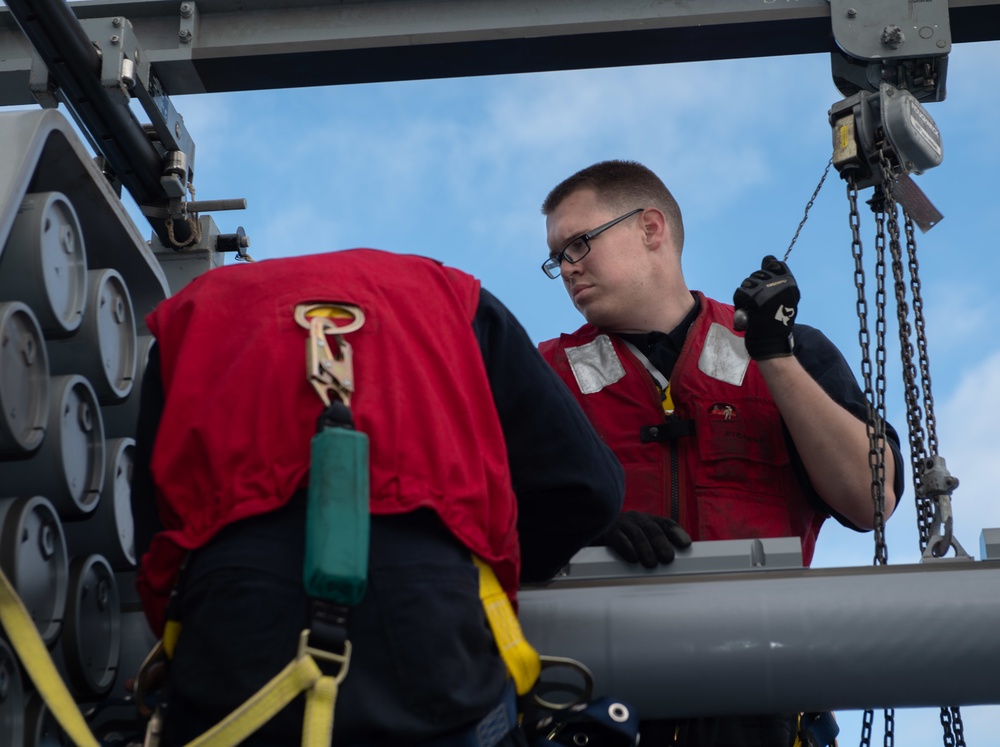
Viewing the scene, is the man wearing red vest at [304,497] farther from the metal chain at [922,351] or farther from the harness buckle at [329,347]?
the metal chain at [922,351]

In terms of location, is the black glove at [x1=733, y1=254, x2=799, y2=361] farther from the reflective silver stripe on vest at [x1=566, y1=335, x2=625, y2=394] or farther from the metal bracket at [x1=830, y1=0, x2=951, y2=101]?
the metal bracket at [x1=830, y1=0, x2=951, y2=101]

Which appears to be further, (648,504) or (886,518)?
(648,504)

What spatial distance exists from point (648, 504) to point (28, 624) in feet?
6.47

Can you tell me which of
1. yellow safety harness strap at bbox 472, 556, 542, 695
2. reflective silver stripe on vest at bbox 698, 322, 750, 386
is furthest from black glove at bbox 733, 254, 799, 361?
yellow safety harness strap at bbox 472, 556, 542, 695

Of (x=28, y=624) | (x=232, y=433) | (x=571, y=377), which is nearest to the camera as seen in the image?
(x=232, y=433)

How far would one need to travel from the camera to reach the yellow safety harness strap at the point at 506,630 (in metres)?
2.29

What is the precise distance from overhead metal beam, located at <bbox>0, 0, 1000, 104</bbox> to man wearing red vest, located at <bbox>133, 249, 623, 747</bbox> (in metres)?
2.92

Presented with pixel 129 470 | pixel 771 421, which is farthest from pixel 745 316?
pixel 129 470

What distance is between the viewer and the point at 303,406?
2.18 meters

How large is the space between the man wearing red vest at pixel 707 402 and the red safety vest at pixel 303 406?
1073mm

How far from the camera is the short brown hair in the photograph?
468 centimetres

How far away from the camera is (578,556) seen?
329cm

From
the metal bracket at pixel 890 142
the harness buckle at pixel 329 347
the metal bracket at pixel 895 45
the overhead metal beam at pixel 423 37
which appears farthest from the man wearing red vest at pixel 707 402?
the harness buckle at pixel 329 347

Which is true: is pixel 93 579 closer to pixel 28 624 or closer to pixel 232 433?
pixel 28 624
